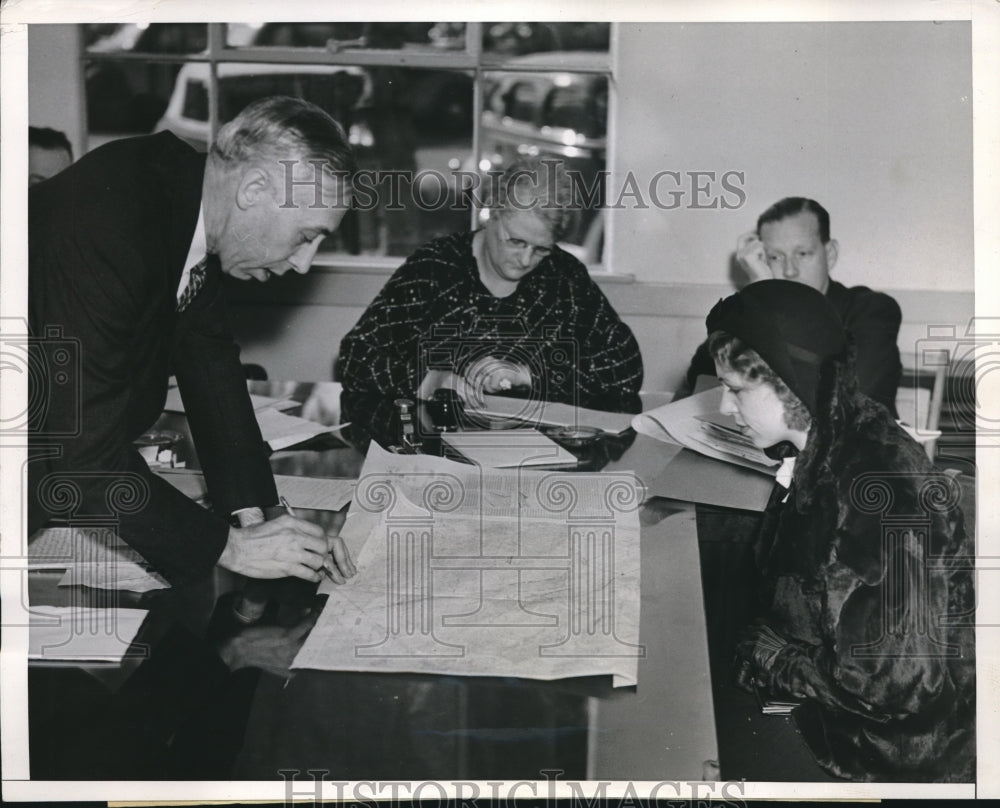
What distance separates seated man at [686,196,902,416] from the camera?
59.7 inches

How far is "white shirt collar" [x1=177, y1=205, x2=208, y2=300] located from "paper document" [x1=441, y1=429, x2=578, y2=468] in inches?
18.9

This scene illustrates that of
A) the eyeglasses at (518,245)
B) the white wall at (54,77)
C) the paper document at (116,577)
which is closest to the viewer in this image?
the paper document at (116,577)

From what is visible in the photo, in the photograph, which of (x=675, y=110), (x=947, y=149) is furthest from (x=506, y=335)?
(x=947, y=149)

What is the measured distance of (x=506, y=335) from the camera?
6.36 feet

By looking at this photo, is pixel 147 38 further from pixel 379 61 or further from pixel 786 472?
pixel 786 472

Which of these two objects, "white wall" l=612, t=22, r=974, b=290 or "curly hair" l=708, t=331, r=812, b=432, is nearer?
"curly hair" l=708, t=331, r=812, b=432

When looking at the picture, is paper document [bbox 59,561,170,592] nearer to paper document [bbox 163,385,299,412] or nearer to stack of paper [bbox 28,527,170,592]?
stack of paper [bbox 28,527,170,592]

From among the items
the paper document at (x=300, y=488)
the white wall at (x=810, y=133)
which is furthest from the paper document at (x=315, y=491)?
the white wall at (x=810, y=133)

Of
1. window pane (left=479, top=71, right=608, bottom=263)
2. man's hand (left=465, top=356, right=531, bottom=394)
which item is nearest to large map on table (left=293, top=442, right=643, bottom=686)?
man's hand (left=465, top=356, right=531, bottom=394)

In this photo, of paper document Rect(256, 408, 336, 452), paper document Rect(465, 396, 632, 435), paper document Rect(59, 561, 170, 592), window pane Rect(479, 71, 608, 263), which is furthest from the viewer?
window pane Rect(479, 71, 608, 263)

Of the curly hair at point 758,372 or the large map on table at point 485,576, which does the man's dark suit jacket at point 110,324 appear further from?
the curly hair at point 758,372

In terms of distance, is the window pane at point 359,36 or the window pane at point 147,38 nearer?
the window pane at point 147,38

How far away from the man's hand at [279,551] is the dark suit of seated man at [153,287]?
0.08m

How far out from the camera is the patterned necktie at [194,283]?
5.01 feet
